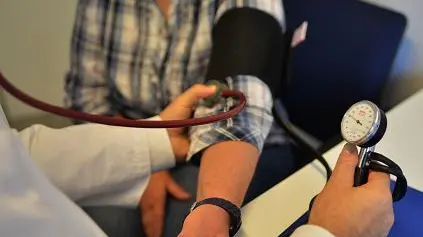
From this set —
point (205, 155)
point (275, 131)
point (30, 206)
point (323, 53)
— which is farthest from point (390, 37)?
point (30, 206)

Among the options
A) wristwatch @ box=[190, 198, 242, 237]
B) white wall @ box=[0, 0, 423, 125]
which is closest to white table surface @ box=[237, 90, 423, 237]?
wristwatch @ box=[190, 198, 242, 237]

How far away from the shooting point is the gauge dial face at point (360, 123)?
0.67 metres

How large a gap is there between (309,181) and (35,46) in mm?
1276

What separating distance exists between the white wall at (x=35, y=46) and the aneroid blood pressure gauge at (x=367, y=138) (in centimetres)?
135

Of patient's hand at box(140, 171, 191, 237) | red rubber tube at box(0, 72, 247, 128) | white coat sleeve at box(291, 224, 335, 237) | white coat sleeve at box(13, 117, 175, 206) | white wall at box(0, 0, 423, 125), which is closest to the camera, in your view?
white coat sleeve at box(291, 224, 335, 237)

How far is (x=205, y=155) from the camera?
0.91m

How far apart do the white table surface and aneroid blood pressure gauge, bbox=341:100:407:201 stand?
6.4 inches

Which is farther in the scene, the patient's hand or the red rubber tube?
the patient's hand

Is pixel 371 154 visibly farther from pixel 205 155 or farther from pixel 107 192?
pixel 107 192

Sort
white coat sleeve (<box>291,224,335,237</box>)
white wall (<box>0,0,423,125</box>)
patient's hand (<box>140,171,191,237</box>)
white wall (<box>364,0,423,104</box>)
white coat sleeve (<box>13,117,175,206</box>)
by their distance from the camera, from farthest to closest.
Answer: white wall (<box>0,0,423,125</box>) < white wall (<box>364,0,423,104</box>) < patient's hand (<box>140,171,191,237</box>) < white coat sleeve (<box>13,117,175,206</box>) < white coat sleeve (<box>291,224,335,237</box>)

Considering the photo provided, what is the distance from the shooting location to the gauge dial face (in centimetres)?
67

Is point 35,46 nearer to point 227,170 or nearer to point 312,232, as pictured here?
point 227,170

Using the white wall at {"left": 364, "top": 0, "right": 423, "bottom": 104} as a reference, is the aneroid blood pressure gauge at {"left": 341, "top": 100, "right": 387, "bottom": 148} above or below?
above

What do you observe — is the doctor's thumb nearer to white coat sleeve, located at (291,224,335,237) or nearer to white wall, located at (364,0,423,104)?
white coat sleeve, located at (291,224,335,237)
